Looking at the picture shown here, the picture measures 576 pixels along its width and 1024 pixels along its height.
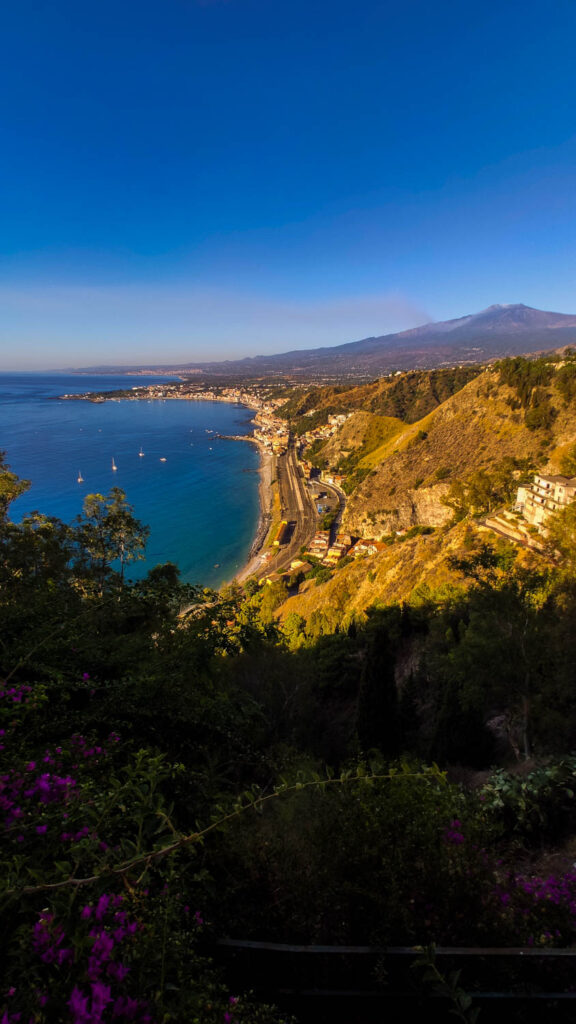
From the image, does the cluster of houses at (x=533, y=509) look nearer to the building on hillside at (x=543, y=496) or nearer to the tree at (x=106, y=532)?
the building on hillside at (x=543, y=496)

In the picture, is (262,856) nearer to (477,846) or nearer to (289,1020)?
(289,1020)

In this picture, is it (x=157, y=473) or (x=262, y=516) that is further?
(x=157, y=473)

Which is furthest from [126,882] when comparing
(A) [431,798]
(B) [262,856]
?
(A) [431,798]

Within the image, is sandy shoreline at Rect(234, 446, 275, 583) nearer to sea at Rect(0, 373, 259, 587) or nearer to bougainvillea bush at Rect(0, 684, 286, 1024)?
sea at Rect(0, 373, 259, 587)

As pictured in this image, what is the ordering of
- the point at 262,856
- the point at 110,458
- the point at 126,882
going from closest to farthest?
the point at 126,882 → the point at 262,856 → the point at 110,458

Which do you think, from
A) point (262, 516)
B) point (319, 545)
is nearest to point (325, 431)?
point (262, 516)

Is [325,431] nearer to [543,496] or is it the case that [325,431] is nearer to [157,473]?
[157,473]

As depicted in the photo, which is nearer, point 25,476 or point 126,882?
point 126,882
